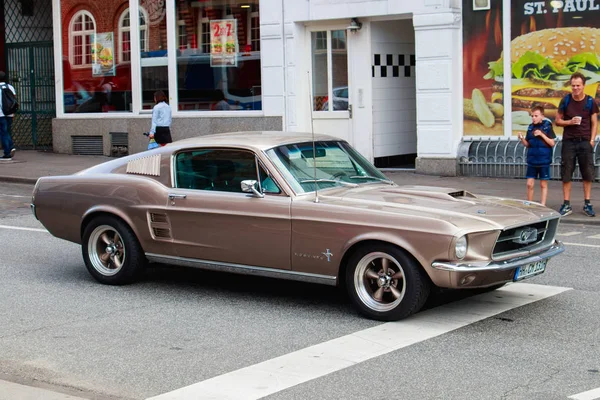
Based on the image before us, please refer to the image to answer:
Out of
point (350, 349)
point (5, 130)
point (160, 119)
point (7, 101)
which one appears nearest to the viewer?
point (350, 349)

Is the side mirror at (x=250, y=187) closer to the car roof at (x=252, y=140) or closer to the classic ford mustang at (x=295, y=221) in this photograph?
the classic ford mustang at (x=295, y=221)

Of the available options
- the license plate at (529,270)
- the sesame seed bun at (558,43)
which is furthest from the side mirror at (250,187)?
the sesame seed bun at (558,43)

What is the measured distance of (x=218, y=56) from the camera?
68.4 feet

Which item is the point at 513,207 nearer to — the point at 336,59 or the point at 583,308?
the point at 583,308

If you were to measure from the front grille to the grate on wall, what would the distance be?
16.2 meters

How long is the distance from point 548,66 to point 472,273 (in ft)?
34.4

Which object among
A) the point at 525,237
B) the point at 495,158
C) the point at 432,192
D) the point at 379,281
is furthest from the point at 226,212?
the point at 495,158

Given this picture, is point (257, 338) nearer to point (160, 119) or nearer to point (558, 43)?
point (558, 43)

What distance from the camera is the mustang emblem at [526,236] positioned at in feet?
25.3

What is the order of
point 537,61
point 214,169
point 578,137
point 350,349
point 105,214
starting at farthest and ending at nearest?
point 537,61 → point 578,137 → point 105,214 → point 214,169 → point 350,349

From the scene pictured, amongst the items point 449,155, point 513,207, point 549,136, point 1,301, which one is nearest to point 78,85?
point 449,155

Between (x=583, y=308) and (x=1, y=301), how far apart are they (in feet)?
16.5

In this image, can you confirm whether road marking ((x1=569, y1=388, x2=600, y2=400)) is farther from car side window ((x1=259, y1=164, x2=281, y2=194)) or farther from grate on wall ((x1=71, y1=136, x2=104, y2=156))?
grate on wall ((x1=71, y1=136, x2=104, y2=156))

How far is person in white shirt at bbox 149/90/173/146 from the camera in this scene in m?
18.5
